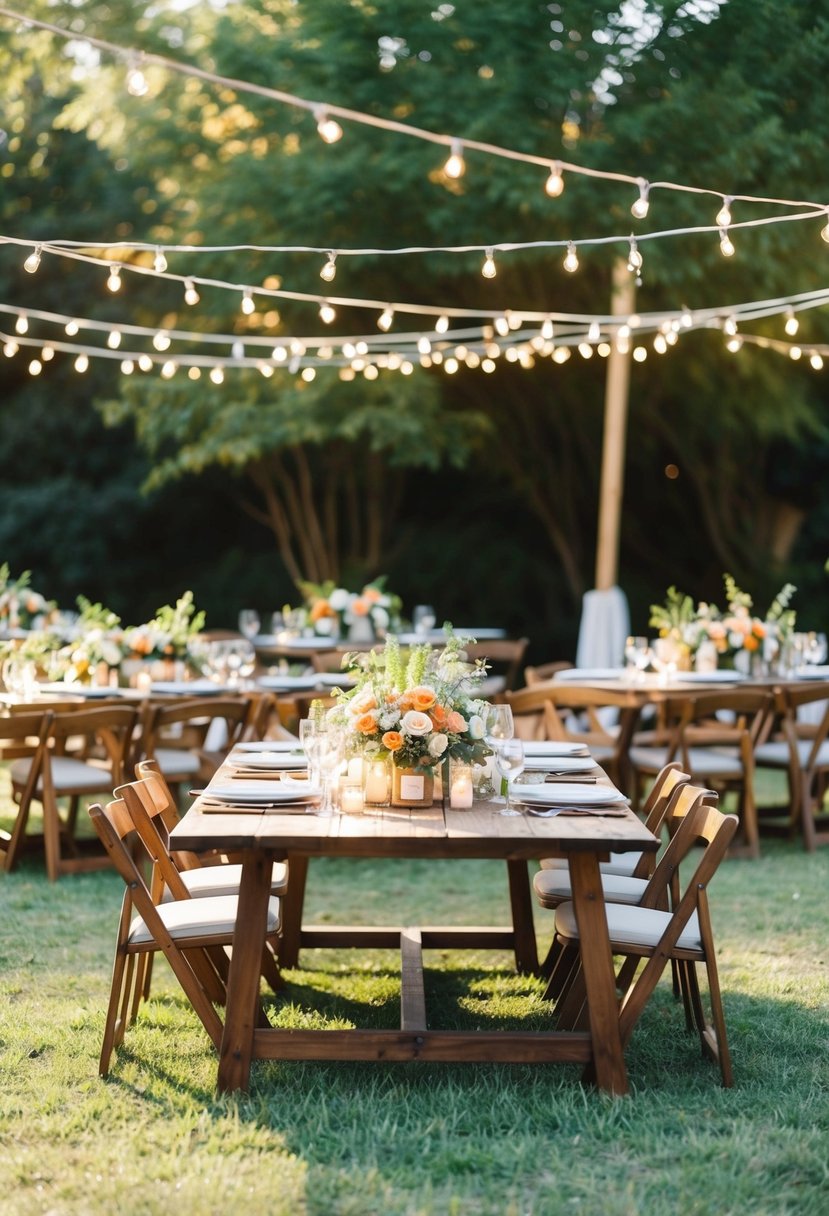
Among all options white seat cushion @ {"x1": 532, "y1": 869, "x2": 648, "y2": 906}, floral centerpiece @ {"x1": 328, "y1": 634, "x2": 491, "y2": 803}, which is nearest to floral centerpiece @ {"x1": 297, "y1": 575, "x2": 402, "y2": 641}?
white seat cushion @ {"x1": 532, "y1": 869, "x2": 648, "y2": 906}

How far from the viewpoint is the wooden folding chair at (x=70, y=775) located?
21.5 ft

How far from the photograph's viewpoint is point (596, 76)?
398 inches

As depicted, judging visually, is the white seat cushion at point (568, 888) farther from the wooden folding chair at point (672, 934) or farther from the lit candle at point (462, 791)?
the lit candle at point (462, 791)

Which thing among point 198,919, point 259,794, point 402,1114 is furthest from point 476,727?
point 402,1114

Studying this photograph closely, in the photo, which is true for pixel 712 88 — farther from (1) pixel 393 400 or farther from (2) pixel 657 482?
(2) pixel 657 482

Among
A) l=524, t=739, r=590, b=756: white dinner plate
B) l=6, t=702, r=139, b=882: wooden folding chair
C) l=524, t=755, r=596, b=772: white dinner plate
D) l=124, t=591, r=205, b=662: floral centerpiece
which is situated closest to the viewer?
l=524, t=755, r=596, b=772: white dinner plate

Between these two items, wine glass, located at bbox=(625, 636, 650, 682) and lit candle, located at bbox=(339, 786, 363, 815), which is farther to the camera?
wine glass, located at bbox=(625, 636, 650, 682)

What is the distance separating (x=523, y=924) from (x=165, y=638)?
3.30m

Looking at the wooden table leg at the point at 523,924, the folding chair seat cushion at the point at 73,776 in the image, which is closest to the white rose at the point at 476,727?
the wooden table leg at the point at 523,924

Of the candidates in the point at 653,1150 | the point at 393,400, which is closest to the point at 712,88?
the point at 393,400

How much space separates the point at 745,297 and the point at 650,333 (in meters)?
1.51

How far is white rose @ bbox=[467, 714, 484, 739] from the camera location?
4.18 meters

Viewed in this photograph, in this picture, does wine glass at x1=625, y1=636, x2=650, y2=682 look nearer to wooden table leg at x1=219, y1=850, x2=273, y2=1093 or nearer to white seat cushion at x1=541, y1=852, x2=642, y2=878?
white seat cushion at x1=541, y1=852, x2=642, y2=878

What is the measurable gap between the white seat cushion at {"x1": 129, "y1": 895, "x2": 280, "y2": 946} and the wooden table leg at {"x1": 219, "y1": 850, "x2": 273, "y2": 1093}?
0.14 metres
